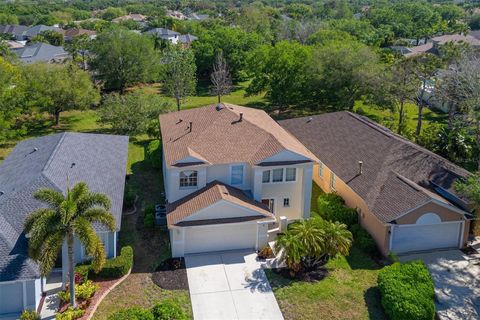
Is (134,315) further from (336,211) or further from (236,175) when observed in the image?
(336,211)

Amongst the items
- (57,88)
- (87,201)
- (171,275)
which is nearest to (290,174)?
(171,275)

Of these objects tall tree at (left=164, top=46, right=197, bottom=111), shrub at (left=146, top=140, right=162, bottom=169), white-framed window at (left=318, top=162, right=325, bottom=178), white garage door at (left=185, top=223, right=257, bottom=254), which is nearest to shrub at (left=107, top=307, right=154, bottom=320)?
white garage door at (left=185, top=223, right=257, bottom=254)

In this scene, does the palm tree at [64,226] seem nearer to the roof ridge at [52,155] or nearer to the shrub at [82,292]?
the shrub at [82,292]

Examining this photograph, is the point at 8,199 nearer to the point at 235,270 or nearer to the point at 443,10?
the point at 235,270

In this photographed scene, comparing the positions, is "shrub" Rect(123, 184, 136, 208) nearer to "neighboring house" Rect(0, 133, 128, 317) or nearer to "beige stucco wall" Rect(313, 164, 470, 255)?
"neighboring house" Rect(0, 133, 128, 317)

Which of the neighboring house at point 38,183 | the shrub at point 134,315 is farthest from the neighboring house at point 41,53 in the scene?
the shrub at point 134,315
